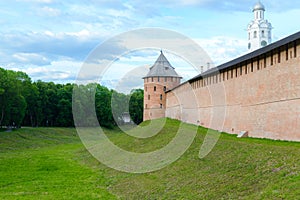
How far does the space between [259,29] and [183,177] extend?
4618 centimetres

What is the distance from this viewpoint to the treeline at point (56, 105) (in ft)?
141

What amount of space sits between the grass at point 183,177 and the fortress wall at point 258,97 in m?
1.06

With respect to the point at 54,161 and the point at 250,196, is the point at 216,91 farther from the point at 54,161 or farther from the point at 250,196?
the point at 250,196

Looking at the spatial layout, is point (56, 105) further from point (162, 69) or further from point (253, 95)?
point (253, 95)

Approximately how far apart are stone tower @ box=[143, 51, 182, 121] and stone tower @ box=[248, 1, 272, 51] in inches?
731

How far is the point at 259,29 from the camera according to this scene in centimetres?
5578

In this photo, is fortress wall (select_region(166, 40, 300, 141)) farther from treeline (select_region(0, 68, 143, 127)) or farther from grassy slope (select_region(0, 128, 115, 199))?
treeline (select_region(0, 68, 143, 127))

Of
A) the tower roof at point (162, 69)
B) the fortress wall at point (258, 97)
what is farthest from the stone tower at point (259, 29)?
the fortress wall at point (258, 97)

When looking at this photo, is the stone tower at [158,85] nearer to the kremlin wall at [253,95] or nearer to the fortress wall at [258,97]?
the kremlin wall at [253,95]

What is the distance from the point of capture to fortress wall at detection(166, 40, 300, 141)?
→ 14.4m

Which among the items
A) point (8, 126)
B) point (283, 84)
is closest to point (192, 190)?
point (283, 84)

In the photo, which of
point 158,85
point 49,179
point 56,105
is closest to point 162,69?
point 158,85

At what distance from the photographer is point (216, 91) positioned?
23.8m

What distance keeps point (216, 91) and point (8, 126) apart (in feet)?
87.0
